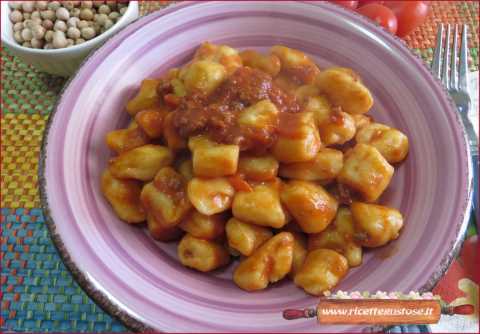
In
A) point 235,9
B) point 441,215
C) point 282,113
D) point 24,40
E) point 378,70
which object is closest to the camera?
point 441,215

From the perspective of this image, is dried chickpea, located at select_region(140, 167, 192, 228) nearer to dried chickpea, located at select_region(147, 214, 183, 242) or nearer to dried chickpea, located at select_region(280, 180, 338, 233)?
dried chickpea, located at select_region(147, 214, 183, 242)

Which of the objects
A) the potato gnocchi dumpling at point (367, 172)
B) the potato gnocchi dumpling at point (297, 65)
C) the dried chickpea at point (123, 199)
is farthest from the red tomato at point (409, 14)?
the dried chickpea at point (123, 199)

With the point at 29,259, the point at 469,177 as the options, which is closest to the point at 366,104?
the point at 469,177

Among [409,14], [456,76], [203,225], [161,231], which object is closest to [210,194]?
[203,225]

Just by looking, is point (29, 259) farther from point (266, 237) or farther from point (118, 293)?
point (266, 237)

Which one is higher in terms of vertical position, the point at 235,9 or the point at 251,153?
the point at 235,9

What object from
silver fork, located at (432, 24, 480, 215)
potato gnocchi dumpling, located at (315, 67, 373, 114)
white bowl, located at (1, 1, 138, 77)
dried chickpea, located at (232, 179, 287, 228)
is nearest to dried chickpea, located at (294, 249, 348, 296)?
dried chickpea, located at (232, 179, 287, 228)
